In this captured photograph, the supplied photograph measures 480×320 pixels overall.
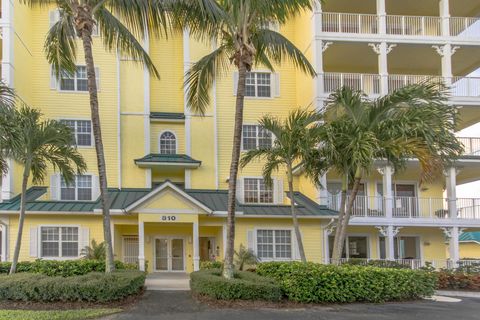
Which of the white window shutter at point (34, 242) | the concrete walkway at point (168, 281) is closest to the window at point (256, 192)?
the concrete walkway at point (168, 281)

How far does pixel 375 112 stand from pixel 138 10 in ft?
25.8

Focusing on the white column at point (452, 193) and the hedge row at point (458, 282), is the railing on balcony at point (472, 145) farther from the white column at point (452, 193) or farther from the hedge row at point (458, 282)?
the hedge row at point (458, 282)

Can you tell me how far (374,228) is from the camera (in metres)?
25.7

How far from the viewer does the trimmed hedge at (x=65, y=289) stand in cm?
1258

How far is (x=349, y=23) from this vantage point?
86.1 feet

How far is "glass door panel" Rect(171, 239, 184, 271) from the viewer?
81.3 feet

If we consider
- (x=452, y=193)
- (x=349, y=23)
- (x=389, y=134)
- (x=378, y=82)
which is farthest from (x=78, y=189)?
(x=452, y=193)

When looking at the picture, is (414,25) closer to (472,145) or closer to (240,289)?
(472,145)

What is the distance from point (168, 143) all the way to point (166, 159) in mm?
1425

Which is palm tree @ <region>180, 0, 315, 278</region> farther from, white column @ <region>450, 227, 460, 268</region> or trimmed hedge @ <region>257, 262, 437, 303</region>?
white column @ <region>450, 227, 460, 268</region>

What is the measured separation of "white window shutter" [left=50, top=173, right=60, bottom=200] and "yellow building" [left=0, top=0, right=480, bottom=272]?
0.30ft

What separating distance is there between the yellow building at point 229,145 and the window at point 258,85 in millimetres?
70

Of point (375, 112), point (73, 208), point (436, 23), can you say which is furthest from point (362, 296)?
point (436, 23)

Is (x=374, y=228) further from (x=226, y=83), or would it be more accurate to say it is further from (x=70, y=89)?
(x=70, y=89)
